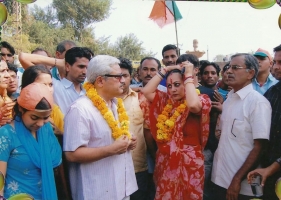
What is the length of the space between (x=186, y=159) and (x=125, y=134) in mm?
625

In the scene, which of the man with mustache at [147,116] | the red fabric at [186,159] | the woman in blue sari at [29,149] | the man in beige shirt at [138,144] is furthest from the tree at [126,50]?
the woman in blue sari at [29,149]

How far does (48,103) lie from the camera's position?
1.65 m

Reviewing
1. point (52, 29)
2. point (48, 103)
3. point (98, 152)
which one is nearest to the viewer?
point (48, 103)

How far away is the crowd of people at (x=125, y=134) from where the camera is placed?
172 centimetres

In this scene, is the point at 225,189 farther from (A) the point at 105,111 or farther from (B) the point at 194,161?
(A) the point at 105,111

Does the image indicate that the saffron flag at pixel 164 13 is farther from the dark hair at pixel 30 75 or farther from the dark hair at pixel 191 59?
the dark hair at pixel 30 75

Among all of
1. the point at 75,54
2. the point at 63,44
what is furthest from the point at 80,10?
the point at 75,54

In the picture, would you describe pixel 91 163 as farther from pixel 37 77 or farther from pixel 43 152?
pixel 37 77

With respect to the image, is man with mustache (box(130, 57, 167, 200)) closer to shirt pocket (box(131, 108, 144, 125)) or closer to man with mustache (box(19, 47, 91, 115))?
shirt pocket (box(131, 108, 144, 125))

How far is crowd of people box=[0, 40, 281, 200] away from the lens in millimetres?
1720

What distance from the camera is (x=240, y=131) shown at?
2217mm

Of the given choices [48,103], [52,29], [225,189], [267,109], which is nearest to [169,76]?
[267,109]

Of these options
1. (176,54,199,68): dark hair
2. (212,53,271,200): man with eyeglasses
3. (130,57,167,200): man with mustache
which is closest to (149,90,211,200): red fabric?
(212,53,271,200): man with eyeglasses

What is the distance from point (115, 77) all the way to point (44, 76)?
510mm
